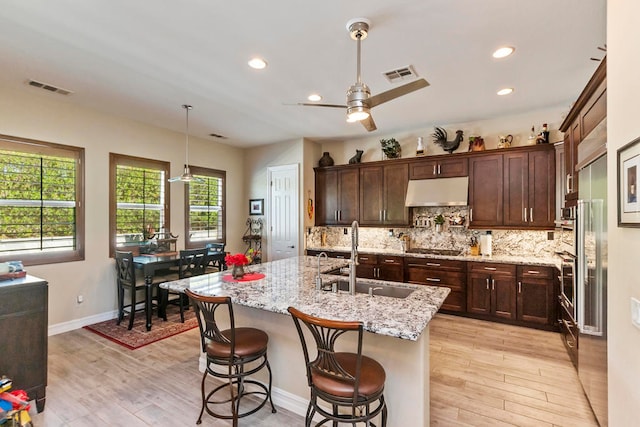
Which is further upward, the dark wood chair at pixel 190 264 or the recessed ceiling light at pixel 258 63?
the recessed ceiling light at pixel 258 63

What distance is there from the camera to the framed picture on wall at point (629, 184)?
1.33 m

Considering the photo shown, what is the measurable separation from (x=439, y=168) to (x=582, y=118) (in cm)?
232

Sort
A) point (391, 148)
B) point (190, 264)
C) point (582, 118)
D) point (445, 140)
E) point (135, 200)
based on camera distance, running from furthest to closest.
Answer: point (391, 148) < point (445, 140) < point (135, 200) < point (190, 264) < point (582, 118)

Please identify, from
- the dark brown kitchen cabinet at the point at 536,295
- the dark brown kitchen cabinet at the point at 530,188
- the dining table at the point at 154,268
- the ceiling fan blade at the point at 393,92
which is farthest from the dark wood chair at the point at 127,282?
the dark brown kitchen cabinet at the point at 530,188

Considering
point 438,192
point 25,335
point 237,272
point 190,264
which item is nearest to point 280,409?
point 237,272

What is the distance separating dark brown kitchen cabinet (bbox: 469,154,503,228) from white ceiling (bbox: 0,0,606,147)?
769 mm

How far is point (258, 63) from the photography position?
298 centimetres

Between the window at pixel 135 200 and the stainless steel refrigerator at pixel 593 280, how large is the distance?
529 centimetres

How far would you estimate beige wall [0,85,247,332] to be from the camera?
3.75 meters

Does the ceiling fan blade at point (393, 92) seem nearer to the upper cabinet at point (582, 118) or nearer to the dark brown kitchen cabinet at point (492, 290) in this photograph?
the upper cabinet at point (582, 118)

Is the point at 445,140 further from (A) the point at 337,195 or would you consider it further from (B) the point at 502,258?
(A) the point at 337,195

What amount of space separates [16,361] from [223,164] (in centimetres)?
446

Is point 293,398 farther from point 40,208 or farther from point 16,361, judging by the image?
point 40,208

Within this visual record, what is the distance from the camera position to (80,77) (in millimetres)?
3273
